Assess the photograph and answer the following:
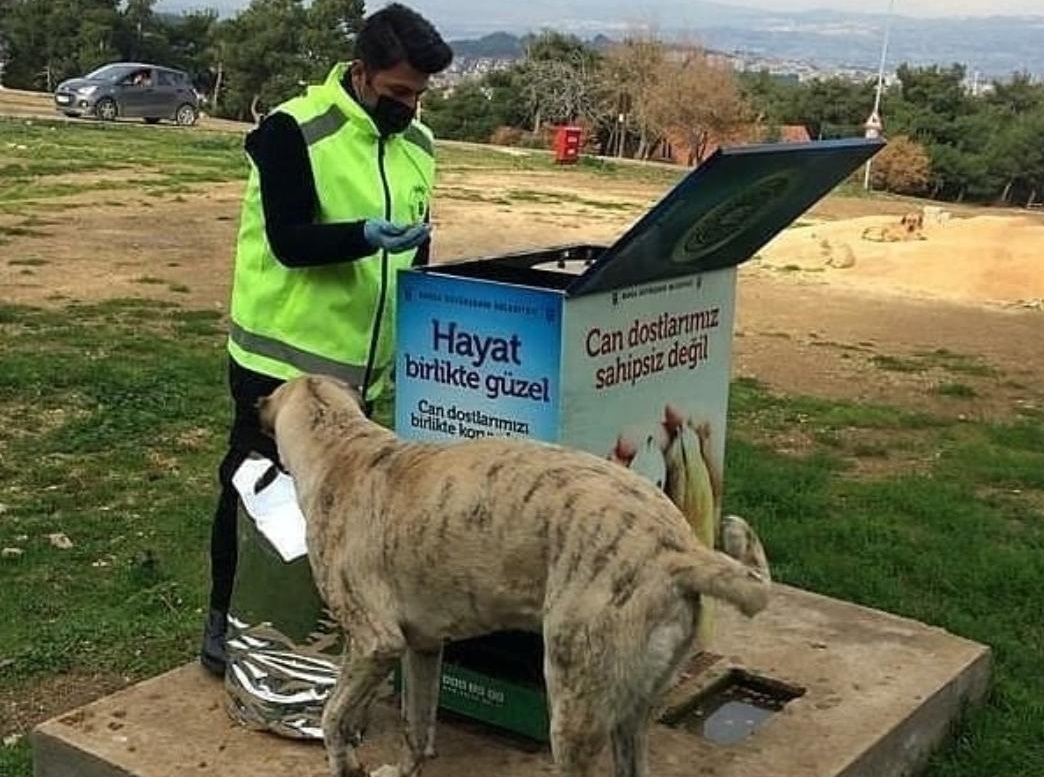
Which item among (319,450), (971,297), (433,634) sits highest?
(319,450)

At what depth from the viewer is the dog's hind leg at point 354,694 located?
3.60 metres

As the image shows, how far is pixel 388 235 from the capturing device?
395 centimetres

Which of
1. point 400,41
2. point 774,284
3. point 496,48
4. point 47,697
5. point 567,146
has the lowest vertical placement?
point 774,284

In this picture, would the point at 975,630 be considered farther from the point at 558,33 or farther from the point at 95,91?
the point at 558,33

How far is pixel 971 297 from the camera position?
16578 millimetres

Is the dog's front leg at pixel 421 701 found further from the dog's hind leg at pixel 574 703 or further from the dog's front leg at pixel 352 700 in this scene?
the dog's hind leg at pixel 574 703

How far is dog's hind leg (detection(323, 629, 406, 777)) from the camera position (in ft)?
11.8

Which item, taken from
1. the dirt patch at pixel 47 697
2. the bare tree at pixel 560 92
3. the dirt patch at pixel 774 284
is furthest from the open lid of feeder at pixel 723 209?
the bare tree at pixel 560 92

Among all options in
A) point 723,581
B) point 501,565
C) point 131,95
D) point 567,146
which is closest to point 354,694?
point 501,565

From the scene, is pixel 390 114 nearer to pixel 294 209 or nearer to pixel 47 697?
pixel 294 209

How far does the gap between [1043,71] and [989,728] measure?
53.7 metres

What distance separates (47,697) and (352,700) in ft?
6.29

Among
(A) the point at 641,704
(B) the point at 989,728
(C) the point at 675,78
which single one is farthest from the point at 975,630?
(C) the point at 675,78

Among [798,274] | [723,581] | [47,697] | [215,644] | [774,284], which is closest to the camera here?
[723,581]
